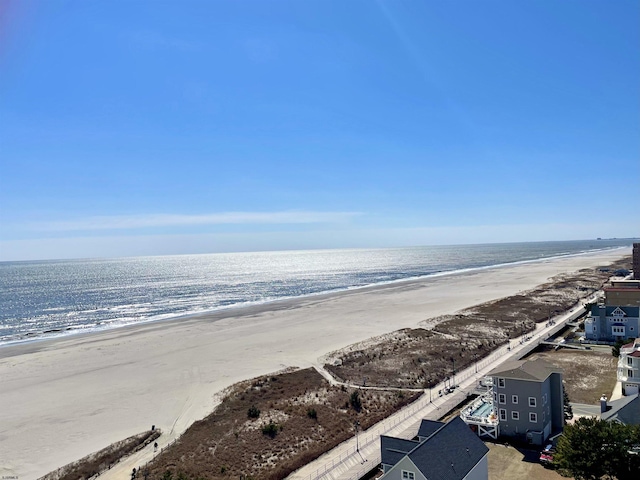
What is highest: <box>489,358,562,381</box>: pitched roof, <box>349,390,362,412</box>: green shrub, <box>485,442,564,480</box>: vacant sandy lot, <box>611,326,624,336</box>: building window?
<box>489,358,562,381</box>: pitched roof

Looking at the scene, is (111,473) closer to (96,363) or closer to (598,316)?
(96,363)

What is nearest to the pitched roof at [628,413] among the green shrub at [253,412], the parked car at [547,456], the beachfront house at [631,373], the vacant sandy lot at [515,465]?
the parked car at [547,456]

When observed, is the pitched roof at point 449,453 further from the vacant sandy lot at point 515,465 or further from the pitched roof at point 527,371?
the pitched roof at point 527,371

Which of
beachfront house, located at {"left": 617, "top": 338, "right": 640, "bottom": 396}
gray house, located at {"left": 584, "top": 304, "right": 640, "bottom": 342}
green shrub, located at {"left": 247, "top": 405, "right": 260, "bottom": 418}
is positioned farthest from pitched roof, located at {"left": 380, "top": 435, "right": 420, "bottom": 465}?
gray house, located at {"left": 584, "top": 304, "right": 640, "bottom": 342}

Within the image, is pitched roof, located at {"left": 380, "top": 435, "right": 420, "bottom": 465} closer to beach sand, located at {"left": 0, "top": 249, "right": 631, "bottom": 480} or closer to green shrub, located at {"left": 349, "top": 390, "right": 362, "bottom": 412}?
green shrub, located at {"left": 349, "top": 390, "right": 362, "bottom": 412}

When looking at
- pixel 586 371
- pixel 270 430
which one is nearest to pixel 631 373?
pixel 586 371

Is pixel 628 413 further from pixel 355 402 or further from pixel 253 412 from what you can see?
pixel 253 412

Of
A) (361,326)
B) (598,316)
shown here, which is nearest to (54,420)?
(361,326)
